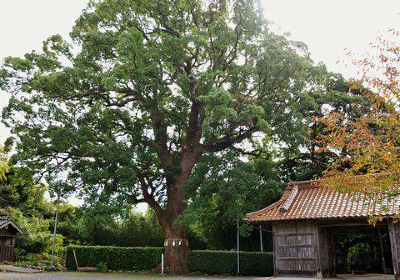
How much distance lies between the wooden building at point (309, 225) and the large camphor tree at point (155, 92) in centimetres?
337

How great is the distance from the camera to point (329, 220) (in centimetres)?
1262

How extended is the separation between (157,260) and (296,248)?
327 inches

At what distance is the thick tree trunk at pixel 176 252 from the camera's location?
16969 mm

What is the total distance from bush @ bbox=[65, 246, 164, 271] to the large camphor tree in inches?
81.3

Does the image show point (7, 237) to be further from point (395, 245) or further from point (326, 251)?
point (395, 245)

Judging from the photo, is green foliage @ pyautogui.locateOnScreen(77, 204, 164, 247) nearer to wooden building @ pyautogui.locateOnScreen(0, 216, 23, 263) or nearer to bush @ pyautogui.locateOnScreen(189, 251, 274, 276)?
wooden building @ pyautogui.locateOnScreen(0, 216, 23, 263)

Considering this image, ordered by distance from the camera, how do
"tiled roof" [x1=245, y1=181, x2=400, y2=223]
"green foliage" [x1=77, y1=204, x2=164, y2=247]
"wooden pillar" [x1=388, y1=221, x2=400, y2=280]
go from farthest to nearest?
"green foliage" [x1=77, y1=204, x2=164, y2=247] < "tiled roof" [x1=245, y1=181, x2=400, y2=223] < "wooden pillar" [x1=388, y1=221, x2=400, y2=280]

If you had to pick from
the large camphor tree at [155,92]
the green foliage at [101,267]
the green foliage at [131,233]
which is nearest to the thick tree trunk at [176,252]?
the large camphor tree at [155,92]

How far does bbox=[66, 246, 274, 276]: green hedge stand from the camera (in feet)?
54.5

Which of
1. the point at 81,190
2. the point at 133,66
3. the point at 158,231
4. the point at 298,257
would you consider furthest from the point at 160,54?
the point at 158,231

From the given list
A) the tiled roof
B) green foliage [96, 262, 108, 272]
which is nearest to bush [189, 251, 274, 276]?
the tiled roof

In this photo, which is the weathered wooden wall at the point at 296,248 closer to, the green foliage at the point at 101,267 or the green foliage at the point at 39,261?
the green foliage at the point at 101,267

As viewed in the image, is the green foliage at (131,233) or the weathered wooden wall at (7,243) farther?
the green foliage at (131,233)

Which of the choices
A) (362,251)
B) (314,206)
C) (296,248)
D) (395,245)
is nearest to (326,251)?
(296,248)
